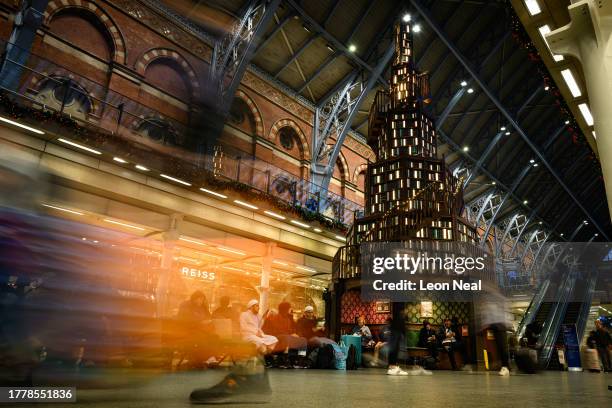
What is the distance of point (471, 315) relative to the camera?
Answer: 1215cm

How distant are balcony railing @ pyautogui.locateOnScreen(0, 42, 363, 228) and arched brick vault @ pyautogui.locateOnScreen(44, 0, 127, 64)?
2.02 meters

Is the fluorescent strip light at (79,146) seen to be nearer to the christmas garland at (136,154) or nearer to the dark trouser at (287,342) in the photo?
the christmas garland at (136,154)

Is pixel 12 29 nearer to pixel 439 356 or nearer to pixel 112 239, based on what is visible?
pixel 112 239

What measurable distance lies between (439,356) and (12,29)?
14.4m

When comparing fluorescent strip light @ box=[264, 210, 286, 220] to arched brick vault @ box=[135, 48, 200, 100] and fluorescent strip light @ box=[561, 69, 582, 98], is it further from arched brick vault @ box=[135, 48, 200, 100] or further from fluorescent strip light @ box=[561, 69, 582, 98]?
fluorescent strip light @ box=[561, 69, 582, 98]

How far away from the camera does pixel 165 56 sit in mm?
14164

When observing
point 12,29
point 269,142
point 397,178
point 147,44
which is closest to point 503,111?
point 397,178

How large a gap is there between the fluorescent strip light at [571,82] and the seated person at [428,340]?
7.09 m

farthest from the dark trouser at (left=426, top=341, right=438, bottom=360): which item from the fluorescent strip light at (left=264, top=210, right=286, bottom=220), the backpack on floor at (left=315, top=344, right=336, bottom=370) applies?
the fluorescent strip light at (left=264, top=210, right=286, bottom=220)

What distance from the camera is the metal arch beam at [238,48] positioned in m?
13.7

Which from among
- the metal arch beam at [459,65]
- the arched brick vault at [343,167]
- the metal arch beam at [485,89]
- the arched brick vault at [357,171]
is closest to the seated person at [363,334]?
the arched brick vault at [343,167]

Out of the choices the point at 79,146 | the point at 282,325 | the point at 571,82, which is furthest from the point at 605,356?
the point at 79,146

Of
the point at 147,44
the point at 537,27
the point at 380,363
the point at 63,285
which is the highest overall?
the point at 147,44

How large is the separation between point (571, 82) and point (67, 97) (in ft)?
35.0
